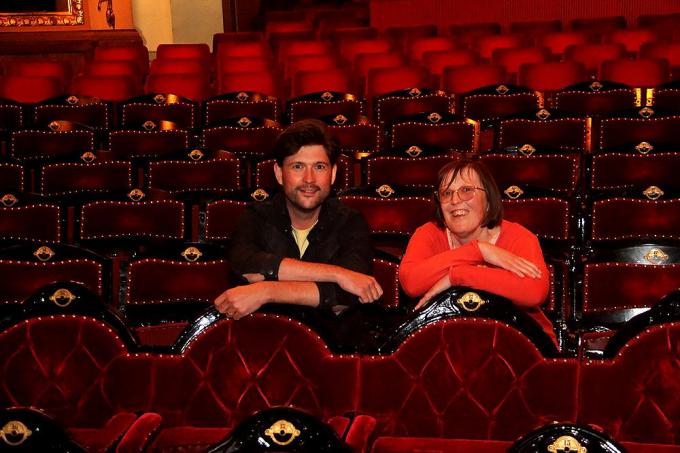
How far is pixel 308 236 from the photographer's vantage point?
69.6 inches

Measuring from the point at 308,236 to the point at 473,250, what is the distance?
317 millimetres

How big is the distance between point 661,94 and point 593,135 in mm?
507

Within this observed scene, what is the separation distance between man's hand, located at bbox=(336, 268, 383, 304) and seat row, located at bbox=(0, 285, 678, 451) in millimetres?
129

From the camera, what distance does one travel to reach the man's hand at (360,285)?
1604mm

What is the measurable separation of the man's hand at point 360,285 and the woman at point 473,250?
0.28 feet

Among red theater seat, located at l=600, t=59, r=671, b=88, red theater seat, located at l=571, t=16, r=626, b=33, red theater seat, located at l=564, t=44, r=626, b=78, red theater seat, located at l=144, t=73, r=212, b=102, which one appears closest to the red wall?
red theater seat, located at l=571, t=16, r=626, b=33

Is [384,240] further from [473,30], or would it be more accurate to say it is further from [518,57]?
[473,30]

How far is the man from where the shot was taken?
1628 mm

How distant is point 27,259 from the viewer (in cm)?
207

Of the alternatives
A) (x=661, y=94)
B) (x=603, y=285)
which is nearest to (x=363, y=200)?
(x=603, y=285)

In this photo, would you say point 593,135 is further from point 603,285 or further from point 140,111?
point 140,111

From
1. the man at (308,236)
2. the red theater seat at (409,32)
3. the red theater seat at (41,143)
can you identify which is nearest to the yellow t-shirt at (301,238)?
the man at (308,236)

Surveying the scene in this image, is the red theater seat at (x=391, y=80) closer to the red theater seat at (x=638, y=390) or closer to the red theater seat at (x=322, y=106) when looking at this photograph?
the red theater seat at (x=322, y=106)

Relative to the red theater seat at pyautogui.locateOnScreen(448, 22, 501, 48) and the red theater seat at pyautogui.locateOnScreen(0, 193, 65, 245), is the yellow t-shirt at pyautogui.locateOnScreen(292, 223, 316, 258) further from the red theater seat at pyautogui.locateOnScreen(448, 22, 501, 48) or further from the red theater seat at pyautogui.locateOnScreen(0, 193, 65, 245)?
the red theater seat at pyautogui.locateOnScreen(448, 22, 501, 48)
